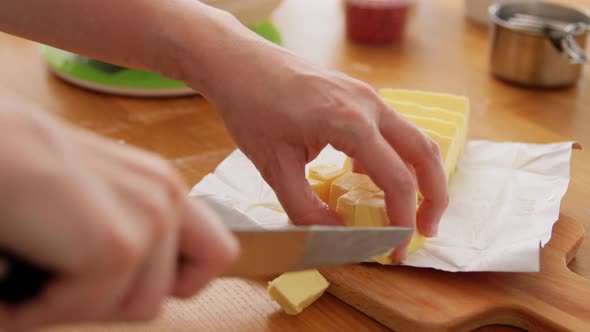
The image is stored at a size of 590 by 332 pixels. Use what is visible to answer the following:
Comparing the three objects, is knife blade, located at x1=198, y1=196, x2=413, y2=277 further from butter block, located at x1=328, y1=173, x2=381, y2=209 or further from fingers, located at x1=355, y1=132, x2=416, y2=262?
butter block, located at x1=328, y1=173, x2=381, y2=209

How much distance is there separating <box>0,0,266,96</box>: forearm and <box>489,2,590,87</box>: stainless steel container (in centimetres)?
86

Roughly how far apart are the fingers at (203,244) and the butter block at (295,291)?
403mm

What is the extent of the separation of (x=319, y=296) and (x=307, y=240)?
27 centimetres

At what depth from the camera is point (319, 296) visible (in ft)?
3.20

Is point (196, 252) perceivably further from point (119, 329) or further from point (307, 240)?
point (119, 329)

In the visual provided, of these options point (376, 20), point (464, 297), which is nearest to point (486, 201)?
point (464, 297)

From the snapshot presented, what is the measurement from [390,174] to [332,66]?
898 millimetres

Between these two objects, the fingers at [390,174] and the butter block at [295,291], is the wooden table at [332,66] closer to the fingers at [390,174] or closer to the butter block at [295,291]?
the butter block at [295,291]

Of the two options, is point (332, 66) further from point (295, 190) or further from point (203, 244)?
point (203, 244)

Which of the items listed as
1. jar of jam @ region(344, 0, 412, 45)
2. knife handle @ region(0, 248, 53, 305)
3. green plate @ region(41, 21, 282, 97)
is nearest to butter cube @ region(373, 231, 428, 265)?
knife handle @ region(0, 248, 53, 305)

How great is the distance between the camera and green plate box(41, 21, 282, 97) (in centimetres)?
152

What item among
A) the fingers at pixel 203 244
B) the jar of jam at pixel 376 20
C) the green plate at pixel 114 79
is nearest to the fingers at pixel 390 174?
the fingers at pixel 203 244

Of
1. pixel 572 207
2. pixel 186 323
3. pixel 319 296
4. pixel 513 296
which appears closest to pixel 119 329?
pixel 186 323

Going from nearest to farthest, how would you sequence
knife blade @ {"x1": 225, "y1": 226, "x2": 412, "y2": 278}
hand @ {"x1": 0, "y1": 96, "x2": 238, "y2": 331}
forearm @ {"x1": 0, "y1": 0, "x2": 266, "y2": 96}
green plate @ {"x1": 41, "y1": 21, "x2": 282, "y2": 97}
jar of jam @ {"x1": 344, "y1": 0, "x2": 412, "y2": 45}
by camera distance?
1. hand @ {"x1": 0, "y1": 96, "x2": 238, "y2": 331}
2. knife blade @ {"x1": 225, "y1": 226, "x2": 412, "y2": 278}
3. forearm @ {"x1": 0, "y1": 0, "x2": 266, "y2": 96}
4. green plate @ {"x1": 41, "y1": 21, "x2": 282, "y2": 97}
5. jar of jam @ {"x1": 344, "y1": 0, "x2": 412, "y2": 45}
